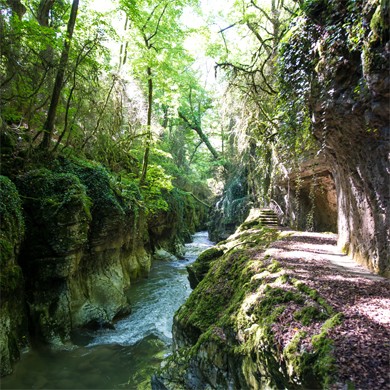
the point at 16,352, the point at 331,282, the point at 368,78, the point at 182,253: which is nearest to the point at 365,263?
the point at 331,282

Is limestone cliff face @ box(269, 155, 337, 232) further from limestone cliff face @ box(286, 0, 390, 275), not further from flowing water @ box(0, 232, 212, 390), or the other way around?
flowing water @ box(0, 232, 212, 390)

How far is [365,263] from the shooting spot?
4598 millimetres

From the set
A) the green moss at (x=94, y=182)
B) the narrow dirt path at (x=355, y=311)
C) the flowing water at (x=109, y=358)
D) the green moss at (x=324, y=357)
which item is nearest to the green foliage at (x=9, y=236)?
the flowing water at (x=109, y=358)

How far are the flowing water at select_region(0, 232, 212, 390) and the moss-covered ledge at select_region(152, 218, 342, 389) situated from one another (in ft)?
4.27

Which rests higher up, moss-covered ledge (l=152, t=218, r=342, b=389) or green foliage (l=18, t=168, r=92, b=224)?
green foliage (l=18, t=168, r=92, b=224)

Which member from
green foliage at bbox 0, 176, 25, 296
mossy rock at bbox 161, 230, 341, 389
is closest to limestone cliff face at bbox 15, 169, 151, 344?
green foliage at bbox 0, 176, 25, 296

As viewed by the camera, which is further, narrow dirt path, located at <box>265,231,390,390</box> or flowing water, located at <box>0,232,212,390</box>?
flowing water, located at <box>0,232,212,390</box>

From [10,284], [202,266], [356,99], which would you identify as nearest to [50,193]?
[10,284]

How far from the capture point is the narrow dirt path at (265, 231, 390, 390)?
188cm

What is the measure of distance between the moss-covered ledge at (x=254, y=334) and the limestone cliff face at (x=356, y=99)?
1.59 meters

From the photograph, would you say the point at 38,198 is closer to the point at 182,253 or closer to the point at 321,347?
the point at 321,347

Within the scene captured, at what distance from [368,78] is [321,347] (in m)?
3.12

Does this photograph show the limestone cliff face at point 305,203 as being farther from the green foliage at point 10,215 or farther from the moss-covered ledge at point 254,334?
the green foliage at point 10,215

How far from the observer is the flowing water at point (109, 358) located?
4.95 m
